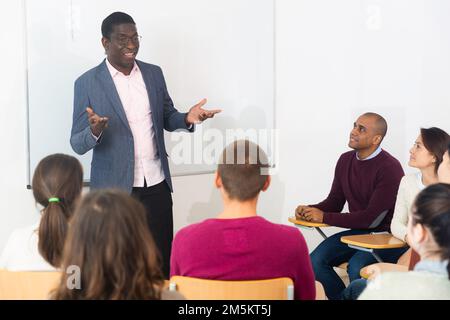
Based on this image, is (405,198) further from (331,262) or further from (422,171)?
(331,262)

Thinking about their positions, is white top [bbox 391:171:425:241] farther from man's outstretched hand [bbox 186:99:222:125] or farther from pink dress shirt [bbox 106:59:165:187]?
pink dress shirt [bbox 106:59:165:187]

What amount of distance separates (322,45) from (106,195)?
372 centimetres

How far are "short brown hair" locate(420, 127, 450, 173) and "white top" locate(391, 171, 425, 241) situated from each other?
0.12m

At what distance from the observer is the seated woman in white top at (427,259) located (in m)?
1.70

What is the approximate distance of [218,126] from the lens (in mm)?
4535

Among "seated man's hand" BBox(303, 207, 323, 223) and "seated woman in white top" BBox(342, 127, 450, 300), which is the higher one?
"seated woman in white top" BBox(342, 127, 450, 300)

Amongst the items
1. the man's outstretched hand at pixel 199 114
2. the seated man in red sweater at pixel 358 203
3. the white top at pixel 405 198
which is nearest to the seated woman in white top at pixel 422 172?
the white top at pixel 405 198

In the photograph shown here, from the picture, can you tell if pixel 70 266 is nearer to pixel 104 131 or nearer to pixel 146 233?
pixel 146 233

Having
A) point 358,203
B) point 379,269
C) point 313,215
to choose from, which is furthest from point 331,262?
point 379,269

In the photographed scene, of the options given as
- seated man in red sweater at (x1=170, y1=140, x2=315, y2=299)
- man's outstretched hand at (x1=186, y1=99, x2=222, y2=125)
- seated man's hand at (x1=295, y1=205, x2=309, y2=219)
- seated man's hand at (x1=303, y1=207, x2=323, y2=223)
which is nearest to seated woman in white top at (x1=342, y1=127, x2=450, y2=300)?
seated man's hand at (x1=303, y1=207, x2=323, y2=223)

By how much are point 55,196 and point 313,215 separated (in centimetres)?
184

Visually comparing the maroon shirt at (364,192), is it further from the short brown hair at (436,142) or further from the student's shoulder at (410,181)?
the short brown hair at (436,142)

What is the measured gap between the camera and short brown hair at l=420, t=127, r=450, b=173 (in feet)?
10.6

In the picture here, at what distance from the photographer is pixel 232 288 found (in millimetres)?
1832
